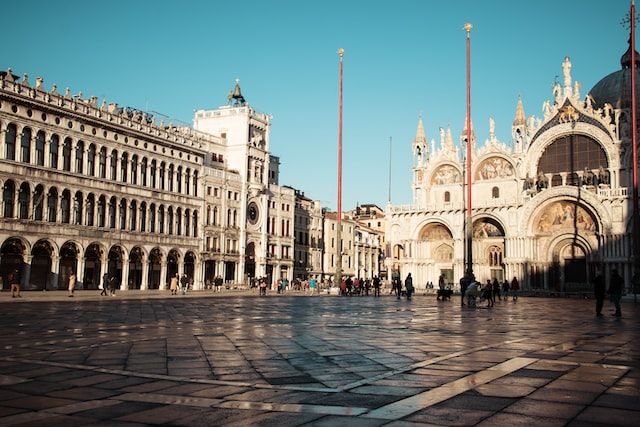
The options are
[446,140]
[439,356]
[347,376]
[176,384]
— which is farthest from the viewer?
[446,140]

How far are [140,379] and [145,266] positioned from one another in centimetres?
5096

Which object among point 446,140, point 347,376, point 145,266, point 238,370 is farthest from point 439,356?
point 446,140

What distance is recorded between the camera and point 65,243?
161 feet

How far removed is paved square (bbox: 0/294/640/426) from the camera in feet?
19.7

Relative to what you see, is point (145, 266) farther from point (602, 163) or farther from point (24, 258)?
point (602, 163)

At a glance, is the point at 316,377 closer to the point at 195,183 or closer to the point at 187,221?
the point at 187,221

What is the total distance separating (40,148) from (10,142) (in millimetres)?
2717

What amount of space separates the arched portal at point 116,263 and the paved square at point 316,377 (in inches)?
1594

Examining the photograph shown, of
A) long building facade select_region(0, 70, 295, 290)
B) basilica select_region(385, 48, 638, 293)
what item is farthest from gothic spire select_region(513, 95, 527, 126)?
long building facade select_region(0, 70, 295, 290)

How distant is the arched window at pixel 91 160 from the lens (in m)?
52.1

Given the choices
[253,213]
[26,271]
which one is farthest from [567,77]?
[26,271]

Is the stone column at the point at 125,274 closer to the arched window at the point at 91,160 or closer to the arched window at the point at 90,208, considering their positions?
the arched window at the point at 90,208

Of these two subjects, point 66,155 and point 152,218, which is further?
point 152,218

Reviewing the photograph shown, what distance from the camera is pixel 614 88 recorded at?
64312 millimetres
